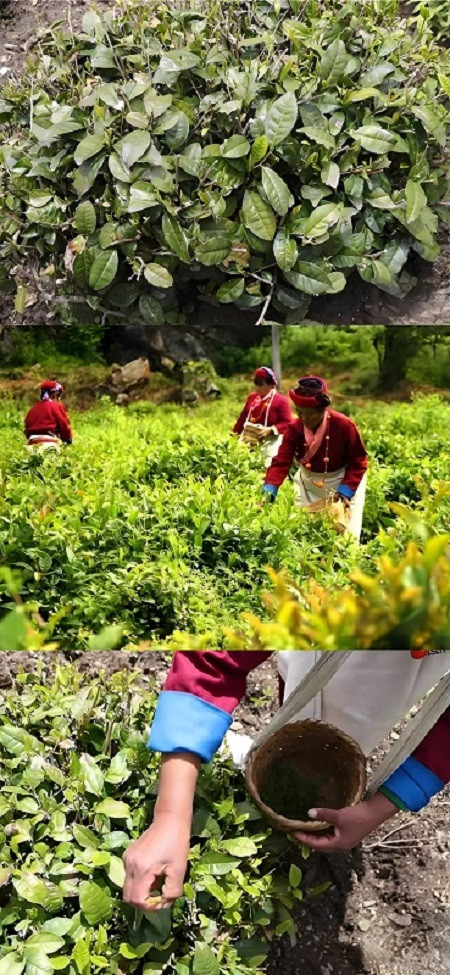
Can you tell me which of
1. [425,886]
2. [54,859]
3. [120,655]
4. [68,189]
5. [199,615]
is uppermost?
[199,615]

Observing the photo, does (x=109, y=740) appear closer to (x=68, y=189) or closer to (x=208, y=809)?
(x=208, y=809)

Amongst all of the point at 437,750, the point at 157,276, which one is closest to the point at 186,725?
the point at 437,750

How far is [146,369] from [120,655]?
133 cm

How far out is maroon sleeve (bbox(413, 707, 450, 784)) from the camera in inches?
43.3

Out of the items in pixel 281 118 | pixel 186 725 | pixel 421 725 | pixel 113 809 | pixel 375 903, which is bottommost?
pixel 375 903

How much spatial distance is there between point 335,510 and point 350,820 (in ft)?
2.42

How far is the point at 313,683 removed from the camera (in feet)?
3.27

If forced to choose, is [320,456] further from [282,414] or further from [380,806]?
[380,806]

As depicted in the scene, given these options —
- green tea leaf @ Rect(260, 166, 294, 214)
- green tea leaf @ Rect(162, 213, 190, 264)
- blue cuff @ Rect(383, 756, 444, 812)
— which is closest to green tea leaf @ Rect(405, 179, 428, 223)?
green tea leaf @ Rect(260, 166, 294, 214)

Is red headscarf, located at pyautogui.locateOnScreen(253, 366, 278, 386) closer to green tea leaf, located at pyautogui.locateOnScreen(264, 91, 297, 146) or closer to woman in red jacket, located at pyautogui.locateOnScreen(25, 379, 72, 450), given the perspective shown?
woman in red jacket, located at pyautogui.locateOnScreen(25, 379, 72, 450)

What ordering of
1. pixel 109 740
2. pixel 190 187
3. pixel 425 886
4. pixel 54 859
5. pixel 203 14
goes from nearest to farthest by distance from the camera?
pixel 54 859
pixel 109 740
pixel 425 886
pixel 190 187
pixel 203 14

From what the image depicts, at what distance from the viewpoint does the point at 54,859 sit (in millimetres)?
1220

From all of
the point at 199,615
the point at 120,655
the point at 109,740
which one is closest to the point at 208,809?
the point at 109,740

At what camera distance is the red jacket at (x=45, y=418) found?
0.63 metres
